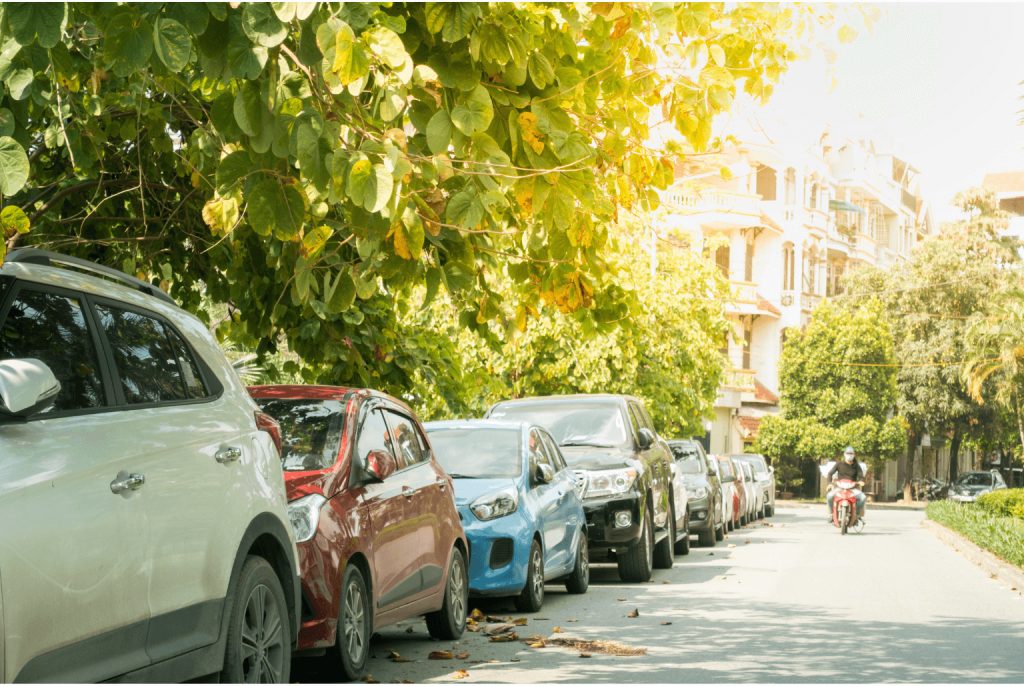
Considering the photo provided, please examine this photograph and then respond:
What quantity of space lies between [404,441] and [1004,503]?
20569mm

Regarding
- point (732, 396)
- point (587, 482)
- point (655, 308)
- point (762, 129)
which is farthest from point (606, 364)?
point (732, 396)

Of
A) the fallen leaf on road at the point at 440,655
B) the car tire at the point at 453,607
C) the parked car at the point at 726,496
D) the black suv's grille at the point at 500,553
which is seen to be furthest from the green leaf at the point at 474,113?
the parked car at the point at 726,496

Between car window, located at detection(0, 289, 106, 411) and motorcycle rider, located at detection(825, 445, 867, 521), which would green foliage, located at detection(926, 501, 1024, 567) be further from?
car window, located at detection(0, 289, 106, 411)

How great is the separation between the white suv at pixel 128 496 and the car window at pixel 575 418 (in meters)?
10.6

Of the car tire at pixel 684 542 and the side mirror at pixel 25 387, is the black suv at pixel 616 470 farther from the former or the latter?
the side mirror at pixel 25 387

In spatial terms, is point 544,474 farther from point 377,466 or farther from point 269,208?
point 269,208

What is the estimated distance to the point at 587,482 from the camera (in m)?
16.1

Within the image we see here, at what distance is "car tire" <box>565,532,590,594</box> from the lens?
14352 mm

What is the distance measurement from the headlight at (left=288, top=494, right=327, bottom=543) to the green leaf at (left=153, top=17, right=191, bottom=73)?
11.0 feet

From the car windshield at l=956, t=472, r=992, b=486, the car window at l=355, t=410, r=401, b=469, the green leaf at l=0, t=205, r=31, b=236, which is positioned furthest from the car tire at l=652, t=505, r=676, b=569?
the car windshield at l=956, t=472, r=992, b=486

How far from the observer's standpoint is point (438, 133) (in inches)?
252

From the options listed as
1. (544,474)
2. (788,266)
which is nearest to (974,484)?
(788,266)

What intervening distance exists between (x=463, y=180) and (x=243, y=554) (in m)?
2.53

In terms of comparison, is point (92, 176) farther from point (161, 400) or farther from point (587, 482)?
point (587, 482)
